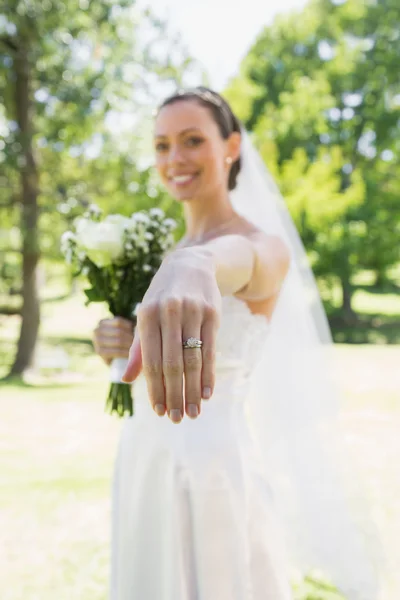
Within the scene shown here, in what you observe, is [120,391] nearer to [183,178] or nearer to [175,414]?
[183,178]

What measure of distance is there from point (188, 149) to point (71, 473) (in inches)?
188

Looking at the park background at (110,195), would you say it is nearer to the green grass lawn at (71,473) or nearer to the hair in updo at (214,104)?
the green grass lawn at (71,473)

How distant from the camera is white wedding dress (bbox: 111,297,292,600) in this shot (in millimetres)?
1894

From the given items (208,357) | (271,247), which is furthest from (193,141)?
(208,357)

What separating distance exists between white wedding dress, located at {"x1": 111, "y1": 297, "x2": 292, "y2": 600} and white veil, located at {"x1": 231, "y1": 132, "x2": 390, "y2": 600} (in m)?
0.80

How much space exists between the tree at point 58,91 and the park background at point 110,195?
0.04 meters

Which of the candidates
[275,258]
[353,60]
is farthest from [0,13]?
[353,60]

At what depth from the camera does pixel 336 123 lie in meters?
21.5

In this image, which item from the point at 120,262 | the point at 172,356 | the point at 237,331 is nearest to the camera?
the point at 172,356

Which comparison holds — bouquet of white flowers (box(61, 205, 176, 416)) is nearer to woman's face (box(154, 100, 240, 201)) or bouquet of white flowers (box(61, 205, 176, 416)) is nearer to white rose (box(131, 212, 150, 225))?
white rose (box(131, 212, 150, 225))

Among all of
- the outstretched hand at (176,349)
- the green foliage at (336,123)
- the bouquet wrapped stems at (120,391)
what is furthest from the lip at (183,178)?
the green foliage at (336,123)

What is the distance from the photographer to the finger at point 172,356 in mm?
944

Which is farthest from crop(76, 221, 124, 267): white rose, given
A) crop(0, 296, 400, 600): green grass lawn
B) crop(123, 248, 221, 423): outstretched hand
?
crop(0, 296, 400, 600): green grass lawn

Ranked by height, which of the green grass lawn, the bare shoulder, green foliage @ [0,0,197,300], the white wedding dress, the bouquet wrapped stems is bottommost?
the green grass lawn
